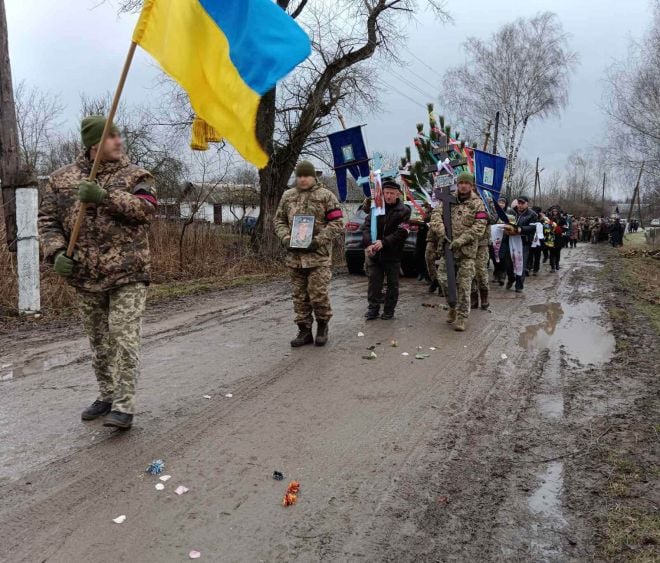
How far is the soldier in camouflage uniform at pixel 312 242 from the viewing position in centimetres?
633

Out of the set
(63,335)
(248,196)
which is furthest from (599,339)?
(248,196)

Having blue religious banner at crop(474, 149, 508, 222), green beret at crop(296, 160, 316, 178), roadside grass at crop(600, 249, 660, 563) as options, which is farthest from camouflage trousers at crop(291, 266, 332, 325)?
blue religious banner at crop(474, 149, 508, 222)

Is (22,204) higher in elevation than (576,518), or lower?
higher

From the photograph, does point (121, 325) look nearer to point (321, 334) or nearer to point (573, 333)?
point (321, 334)

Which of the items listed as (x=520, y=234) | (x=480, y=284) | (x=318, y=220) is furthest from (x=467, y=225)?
(x=520, y=234)

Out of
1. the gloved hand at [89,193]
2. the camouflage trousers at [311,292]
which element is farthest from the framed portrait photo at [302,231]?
the gloved hand at [89,193]

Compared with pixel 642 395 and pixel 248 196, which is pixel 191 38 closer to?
pixel 642 395

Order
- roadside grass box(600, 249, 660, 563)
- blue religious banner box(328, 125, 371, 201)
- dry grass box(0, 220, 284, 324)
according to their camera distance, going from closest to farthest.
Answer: roadside grass box(600, 249, 660, 563) → dry grass box(0, 220, 284, 324) → blue religious banner box(328, 125, 371, 201)

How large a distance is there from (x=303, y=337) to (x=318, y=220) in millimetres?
1362

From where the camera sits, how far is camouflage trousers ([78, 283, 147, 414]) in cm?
389

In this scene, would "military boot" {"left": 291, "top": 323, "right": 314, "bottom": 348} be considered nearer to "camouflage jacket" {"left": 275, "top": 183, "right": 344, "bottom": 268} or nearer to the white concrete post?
"camouflage jacket" {"left": 275, "top": 183, "right": 344, "bottom": 268}

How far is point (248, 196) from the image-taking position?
23.6 m

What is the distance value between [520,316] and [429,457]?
5.73 m

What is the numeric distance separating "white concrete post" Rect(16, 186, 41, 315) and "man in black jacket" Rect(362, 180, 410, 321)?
4720 millimetres
